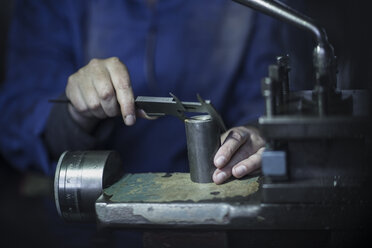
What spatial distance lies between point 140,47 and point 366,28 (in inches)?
27.5

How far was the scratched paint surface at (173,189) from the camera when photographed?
0.76m

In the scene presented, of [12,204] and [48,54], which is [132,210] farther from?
[12,204]

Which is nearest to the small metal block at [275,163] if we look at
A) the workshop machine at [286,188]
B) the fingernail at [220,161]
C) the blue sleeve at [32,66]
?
the workshop machine at [286,188]

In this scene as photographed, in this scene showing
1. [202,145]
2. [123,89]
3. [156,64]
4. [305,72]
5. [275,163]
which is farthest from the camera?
[305,72]

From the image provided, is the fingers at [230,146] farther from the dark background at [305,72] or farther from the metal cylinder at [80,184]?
the dark background at [305,72]

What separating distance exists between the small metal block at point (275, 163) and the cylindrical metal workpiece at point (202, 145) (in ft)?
0.48

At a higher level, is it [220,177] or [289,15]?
[289,15]

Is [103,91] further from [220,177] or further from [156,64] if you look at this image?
[156,64]

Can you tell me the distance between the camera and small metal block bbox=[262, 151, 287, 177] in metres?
0.68

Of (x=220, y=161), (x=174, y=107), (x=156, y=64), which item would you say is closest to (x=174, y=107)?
(x=174, y=107)

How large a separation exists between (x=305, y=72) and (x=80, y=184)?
1.00 metres

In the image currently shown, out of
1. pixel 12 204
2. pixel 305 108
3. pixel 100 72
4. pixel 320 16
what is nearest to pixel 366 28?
pixel 320 16

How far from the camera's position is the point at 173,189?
2.66ft

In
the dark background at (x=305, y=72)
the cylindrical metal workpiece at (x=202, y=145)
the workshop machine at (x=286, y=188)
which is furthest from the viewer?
the dark background at (x=305, y=72)
